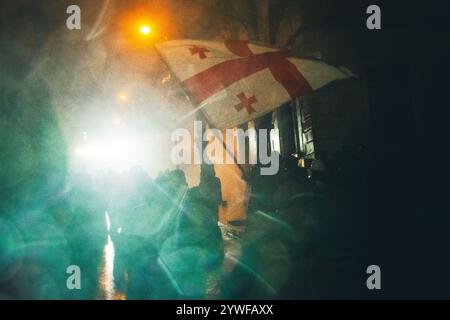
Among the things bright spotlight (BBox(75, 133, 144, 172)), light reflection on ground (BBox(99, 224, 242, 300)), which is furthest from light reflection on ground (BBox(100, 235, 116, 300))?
bright spotlight (BBox(75, 133, 144, 172))

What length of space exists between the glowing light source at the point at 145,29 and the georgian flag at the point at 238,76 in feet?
19.5

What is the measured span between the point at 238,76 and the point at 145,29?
6.88 meters

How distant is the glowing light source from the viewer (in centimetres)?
961

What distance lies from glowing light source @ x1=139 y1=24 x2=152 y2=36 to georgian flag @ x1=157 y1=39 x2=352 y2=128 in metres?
5.96

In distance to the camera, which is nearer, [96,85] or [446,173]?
[446,173]

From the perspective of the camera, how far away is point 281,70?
406 cm

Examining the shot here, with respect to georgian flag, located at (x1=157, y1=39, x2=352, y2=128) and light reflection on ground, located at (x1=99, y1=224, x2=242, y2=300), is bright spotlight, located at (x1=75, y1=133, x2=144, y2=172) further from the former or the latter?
georgian flag, located at (x1=157, y1=39, x2=352, y2=128)

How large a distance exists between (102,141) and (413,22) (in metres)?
26.7

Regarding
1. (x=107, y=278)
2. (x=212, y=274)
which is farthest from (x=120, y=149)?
(x=212, y=274)

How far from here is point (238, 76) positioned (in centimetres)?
390

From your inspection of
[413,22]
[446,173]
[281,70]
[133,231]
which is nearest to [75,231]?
[133,231]

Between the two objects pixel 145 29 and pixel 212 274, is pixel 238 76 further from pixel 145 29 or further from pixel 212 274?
pixel 145 29
